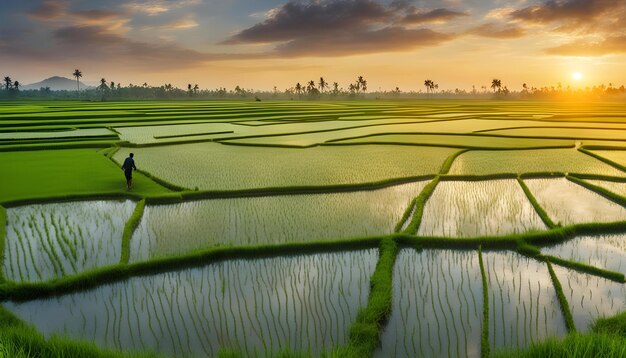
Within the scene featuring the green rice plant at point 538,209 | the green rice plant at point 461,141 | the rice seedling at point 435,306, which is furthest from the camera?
the green rice plant at point 461,141

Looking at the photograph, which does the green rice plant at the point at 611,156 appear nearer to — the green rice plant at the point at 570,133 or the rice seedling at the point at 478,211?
the green rice plant at the point at 570,133

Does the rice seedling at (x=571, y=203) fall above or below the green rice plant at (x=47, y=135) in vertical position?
below

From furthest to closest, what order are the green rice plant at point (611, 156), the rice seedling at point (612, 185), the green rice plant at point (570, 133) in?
the green rice plant at point (570, 133) → the green rice plant at point (611, 156) → the rice seedling at point (612, 185)

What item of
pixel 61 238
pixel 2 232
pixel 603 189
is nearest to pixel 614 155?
pixel 603 189

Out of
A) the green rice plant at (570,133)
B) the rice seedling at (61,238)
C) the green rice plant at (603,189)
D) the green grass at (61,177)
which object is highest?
the green rice plant at (570,133)

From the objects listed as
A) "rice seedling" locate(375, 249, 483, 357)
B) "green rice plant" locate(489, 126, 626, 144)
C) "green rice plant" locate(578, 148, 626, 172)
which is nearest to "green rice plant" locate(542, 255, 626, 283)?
"rice seedling" locate(375, 249, 483, 357)

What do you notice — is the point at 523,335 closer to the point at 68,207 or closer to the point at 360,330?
the point at 360,330

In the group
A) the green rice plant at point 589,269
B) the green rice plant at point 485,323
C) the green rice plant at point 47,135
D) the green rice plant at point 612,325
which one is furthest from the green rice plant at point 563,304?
the green rice plant at point 47,135

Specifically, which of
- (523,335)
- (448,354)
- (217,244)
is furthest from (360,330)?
(217,244)
